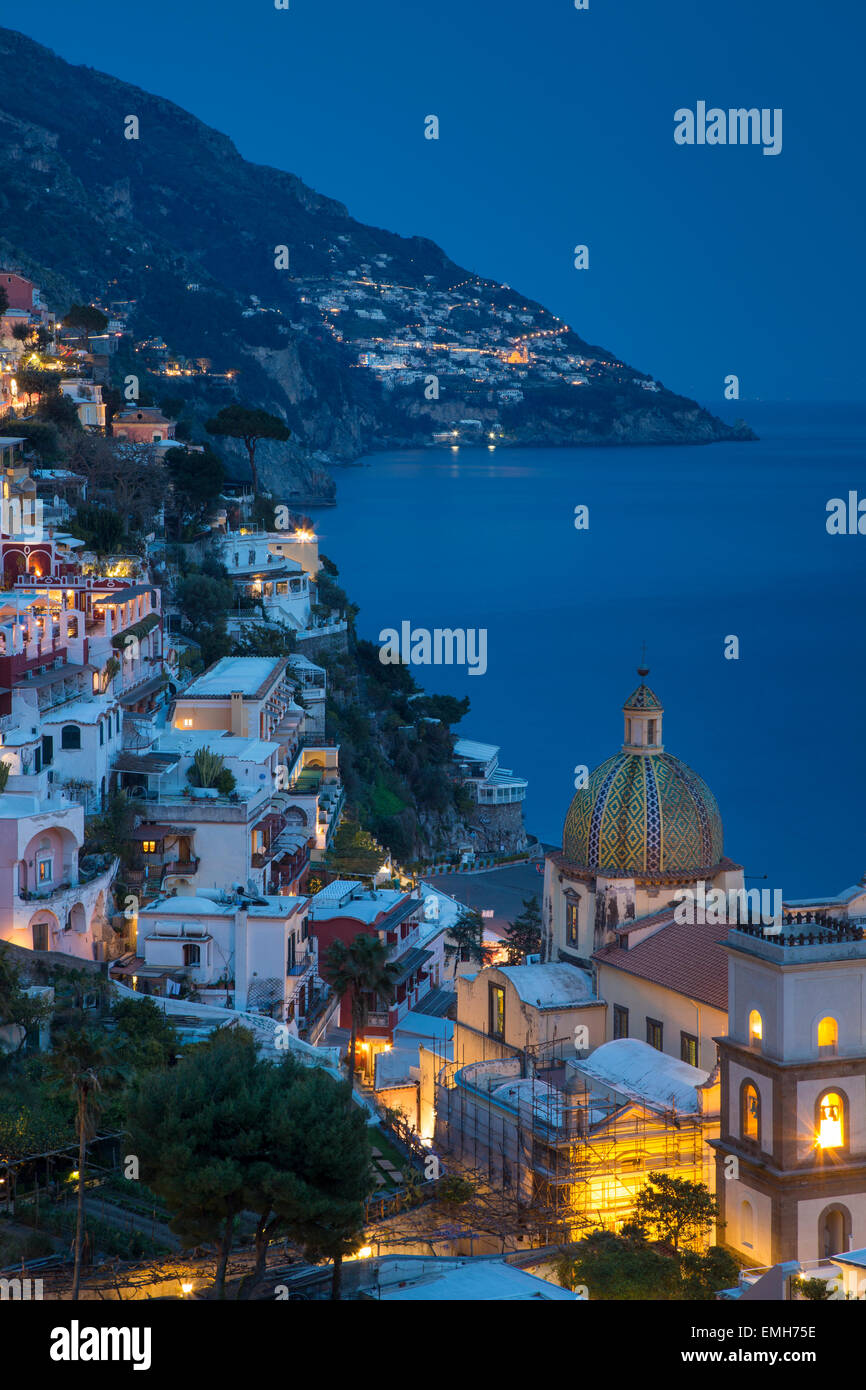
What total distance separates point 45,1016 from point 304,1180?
25.5 ft

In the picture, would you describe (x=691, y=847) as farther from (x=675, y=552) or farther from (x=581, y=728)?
(x=675, y=552)

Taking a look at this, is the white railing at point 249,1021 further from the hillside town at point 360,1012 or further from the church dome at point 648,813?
the church dome at point 648,813

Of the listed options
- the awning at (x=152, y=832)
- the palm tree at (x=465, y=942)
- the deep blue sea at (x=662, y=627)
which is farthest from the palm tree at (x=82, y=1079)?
the deep blue sea at (x=662, y=627)

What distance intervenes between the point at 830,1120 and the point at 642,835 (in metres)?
7.54

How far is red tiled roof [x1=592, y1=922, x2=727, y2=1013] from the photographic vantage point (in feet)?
84.9

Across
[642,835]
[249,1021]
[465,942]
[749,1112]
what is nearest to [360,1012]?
[249,1021]

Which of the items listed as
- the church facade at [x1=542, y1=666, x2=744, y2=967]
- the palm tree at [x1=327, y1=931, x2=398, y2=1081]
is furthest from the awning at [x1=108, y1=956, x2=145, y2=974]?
the church facade at [x1=542, y1=666, x2=744, y2=967]

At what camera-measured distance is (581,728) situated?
80938mm

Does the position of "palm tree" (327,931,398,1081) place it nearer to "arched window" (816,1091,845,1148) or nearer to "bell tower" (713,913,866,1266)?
"bell tower" (713,913,866,1266)

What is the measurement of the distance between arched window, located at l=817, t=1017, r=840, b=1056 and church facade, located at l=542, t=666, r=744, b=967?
22.5 feet

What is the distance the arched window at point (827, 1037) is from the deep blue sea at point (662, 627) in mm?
34895

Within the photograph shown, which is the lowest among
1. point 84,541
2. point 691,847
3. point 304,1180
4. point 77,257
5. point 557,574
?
point 304,1180

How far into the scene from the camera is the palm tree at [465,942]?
4278 cm
